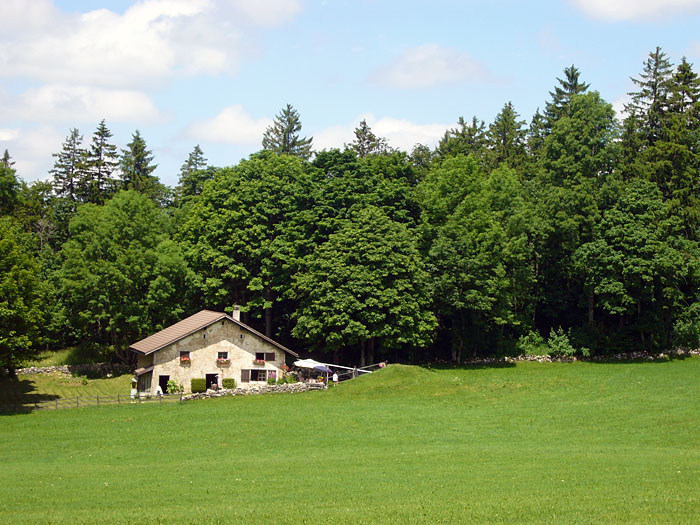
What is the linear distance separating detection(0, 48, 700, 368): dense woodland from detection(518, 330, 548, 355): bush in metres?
0.18

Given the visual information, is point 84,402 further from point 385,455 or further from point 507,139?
point 507,139

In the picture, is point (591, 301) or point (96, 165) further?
point (96, 165)

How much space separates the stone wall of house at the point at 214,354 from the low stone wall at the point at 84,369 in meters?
10.1

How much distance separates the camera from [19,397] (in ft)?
167

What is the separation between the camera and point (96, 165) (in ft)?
293

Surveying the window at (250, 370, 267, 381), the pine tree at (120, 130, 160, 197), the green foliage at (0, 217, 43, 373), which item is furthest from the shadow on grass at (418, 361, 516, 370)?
the pine tree at (120, 130, 160, 197)

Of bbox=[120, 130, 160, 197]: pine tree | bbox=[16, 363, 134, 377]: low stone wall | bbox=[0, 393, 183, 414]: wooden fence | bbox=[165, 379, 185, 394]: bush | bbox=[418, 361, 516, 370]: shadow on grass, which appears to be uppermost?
bbox=[120, 130, 160, 197]: pine tree

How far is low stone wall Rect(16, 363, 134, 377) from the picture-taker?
2391 inches

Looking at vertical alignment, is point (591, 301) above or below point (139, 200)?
below

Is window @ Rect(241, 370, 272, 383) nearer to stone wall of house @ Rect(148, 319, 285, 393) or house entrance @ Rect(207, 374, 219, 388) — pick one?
stone wall of house @ Rect(148, 319, 285, 393)

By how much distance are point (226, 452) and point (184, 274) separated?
33735 mm

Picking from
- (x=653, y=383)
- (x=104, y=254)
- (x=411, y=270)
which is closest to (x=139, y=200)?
(x=104, y=254)

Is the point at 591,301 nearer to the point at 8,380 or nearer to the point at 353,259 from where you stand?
the point at 353,259

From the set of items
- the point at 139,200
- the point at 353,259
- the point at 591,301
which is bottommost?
the point at 591,301
